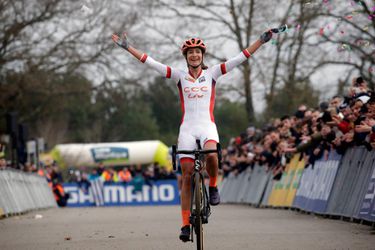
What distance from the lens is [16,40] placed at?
139 ft

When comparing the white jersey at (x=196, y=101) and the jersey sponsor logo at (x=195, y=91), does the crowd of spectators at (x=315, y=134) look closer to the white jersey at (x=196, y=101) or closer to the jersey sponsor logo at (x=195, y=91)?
the white jersey at (x=196, y=101)

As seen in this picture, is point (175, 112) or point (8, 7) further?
point (175, 112)

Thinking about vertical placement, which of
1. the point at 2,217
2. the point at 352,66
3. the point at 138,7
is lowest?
the point at 2,217

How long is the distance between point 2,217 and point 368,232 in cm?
1019

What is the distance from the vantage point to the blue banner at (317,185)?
1862 cm

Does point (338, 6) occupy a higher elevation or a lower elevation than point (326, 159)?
higher

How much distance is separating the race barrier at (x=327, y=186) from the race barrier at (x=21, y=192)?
6012 mm

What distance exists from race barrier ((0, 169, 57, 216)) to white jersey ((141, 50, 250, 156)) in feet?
34.6

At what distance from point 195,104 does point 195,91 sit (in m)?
0.15

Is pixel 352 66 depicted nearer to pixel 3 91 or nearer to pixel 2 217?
pixel 3 91

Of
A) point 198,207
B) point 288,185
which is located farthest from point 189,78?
point 288,185

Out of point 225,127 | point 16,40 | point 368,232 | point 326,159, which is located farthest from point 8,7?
point 225,127

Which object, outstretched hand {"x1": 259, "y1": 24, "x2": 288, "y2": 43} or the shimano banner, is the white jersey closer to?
outstretched hand {"x1": 259, "y1": 24, "x2": 288, "y2": 43}

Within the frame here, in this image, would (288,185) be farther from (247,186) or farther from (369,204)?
(369,204)
